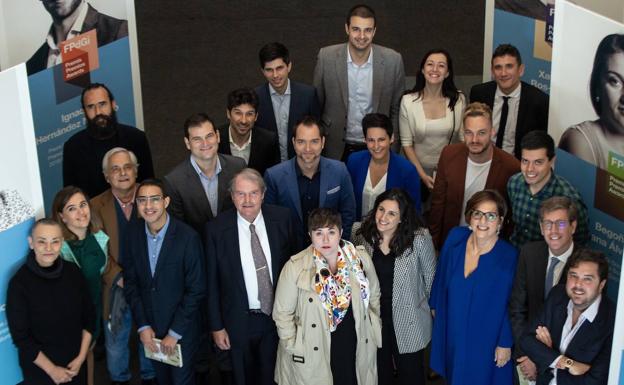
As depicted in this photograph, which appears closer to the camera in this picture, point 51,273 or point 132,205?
point 51,273

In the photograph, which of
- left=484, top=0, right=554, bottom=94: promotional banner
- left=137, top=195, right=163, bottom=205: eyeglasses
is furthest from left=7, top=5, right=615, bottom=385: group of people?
left=484, top=0, right=554, bottom=94: promotional banner

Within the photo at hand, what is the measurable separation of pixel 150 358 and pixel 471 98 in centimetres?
301

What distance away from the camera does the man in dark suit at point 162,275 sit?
5059 mm

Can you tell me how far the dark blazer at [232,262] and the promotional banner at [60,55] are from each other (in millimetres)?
2364

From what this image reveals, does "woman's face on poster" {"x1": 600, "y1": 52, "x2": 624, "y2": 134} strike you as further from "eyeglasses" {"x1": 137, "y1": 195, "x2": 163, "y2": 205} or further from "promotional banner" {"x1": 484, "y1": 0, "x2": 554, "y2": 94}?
"eyeglasses" {"x1": 137, "y1": 195, "x2": 163, "y2": 205}

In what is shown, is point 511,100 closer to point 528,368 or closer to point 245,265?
point 528,368

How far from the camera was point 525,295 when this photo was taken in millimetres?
4836

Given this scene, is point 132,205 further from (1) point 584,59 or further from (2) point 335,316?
(1) point 584,59

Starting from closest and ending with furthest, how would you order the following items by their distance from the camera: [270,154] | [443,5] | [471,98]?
[270,154] → [471,98] → [443,5]

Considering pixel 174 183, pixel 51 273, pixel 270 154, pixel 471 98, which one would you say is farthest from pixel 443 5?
pixel 51 273

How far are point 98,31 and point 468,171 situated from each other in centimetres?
319

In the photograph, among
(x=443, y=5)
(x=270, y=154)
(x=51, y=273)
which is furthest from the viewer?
(x=443, y=5)

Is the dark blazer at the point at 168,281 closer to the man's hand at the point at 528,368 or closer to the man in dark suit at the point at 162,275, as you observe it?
the man in dark suit at the point at 162,275

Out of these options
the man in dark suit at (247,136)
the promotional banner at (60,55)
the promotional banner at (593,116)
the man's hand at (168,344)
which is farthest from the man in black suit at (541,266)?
the promotional banner at (60,55)
